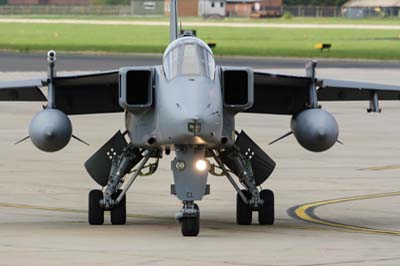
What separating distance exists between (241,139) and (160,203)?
11.4 feet

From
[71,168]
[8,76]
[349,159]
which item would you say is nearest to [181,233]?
[71,168]

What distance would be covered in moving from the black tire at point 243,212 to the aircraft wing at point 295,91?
1.78 m

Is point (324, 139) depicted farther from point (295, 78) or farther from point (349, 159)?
point (349, 159)

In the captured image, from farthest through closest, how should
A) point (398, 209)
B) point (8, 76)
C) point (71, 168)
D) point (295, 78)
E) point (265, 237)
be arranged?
point (8, 76) < point (71, 168) < point (398, 209) < point (295, 78) < point (265, 237)

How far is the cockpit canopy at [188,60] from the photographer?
68.3 feet

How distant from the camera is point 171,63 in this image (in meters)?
21.2

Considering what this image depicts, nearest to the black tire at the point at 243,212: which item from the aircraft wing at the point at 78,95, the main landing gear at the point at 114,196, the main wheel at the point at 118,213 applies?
the main landing gear at the point at 114,196

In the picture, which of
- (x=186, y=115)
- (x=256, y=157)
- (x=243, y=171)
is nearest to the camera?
(x=186, y=115)

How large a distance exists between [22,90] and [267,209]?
4816 mm

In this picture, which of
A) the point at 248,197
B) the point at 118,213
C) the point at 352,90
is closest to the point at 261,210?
the point at 248,197

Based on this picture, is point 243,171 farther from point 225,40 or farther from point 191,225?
point 225,40

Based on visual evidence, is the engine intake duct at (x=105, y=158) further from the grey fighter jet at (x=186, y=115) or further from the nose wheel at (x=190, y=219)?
the nose wheel at (x=190, y=219)

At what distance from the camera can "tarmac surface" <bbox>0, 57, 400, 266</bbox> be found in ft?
61.7

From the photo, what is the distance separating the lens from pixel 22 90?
24031 millimetres
